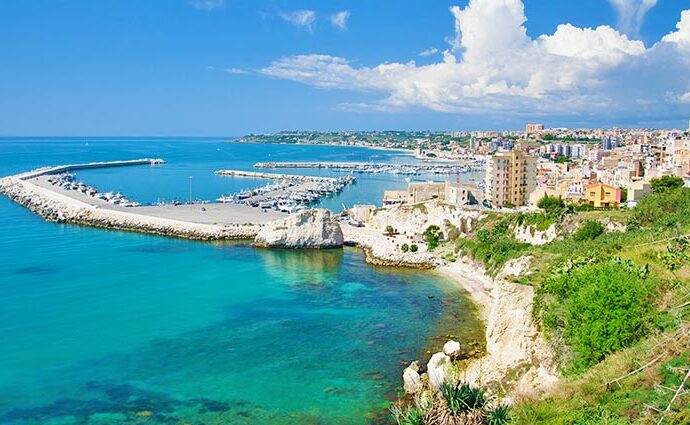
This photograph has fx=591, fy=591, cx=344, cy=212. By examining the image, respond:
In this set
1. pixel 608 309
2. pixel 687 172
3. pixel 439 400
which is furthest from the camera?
pixel 687 172

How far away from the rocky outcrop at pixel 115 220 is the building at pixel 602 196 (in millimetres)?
25657

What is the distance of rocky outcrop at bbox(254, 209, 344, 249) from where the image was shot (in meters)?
43.5

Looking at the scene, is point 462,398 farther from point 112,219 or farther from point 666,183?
point 112,219

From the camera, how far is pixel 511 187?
5078 cm

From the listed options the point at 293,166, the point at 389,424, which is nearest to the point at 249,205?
the point at 389,424

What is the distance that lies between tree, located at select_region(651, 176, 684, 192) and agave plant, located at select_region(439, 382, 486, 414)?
3316 cm

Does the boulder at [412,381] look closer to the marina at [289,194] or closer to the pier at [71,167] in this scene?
the marina at [289,194]

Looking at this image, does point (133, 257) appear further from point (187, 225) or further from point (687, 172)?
point (687, 172)

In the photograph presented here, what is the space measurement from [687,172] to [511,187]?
13412 millimetres

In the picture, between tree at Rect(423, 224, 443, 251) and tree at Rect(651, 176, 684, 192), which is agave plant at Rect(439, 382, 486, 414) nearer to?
tree at Rect(423, 224, 443, 251)

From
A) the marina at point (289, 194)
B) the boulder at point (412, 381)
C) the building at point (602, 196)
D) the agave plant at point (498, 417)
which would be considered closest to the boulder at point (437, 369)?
the boulder at point (412, 381)

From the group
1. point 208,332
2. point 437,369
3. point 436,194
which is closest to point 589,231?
point 437,369

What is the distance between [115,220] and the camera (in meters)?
53.1

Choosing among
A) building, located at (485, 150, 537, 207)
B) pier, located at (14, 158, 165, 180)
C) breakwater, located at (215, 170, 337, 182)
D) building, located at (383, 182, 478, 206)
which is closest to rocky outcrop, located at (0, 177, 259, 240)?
building, located at (383, 182, 478, 206)
